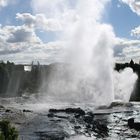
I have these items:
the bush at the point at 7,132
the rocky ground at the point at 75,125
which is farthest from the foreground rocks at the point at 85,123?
the bush at the point at 7,132

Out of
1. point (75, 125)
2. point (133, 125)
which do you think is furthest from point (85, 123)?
point (133, 125)

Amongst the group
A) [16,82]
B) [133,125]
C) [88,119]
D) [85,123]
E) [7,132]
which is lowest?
[133,125]

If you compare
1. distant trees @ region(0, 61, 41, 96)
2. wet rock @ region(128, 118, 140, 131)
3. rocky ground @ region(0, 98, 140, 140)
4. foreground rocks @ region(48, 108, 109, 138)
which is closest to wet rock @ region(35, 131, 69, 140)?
rocky ground @ region(0, 98, 140, 140)

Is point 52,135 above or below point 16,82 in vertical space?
below

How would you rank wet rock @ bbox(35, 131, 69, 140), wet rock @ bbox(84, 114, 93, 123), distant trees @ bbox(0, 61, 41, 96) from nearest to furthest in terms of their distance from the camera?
wet rock @ bbox(35, 131, 69, 140) < wet rock @ bbox(84, 114, 93, 123) < distant trees @ bbox(0, 61, 41, 96)

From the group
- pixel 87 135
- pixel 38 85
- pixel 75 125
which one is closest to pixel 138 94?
pixel 38 85

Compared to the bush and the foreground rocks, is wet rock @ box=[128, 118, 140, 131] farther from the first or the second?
the bush

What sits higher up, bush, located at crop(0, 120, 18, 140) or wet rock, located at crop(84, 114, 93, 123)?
bush, located at crop(0, 120, 18, 140)

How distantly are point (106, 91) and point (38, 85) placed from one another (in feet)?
233

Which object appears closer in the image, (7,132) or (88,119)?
(7,132)

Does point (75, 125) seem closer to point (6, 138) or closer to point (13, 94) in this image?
point (6, 138)

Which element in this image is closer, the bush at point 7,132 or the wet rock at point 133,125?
the bush at point 7,132

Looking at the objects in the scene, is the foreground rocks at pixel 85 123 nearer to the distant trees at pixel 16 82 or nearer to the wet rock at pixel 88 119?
the wet rock at pixel 88 119

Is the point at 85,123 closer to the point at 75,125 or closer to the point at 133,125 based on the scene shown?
the point at 75,125
